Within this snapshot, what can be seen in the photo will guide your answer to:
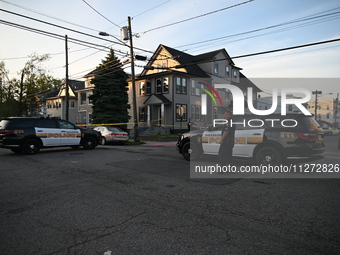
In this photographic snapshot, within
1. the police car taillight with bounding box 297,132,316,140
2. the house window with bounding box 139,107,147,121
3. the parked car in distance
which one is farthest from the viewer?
the house window with bounding box 139,107,147,121

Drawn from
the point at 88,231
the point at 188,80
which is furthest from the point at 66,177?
the point at 188,80

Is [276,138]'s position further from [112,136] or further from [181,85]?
[181,85]

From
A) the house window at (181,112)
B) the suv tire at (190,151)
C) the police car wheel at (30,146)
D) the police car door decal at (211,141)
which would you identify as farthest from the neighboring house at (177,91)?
the police car door decal at (211,141)

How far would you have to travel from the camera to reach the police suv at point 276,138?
7441 mm

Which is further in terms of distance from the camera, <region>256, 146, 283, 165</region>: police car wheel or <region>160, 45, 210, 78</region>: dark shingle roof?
<region>160, 45, 210, 78</region>: dark shingle roof

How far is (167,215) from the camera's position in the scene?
4.07 m

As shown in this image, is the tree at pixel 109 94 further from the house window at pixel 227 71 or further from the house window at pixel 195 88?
the house window at pixel 227 71

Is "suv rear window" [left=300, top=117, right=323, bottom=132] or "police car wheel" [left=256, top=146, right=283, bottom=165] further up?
"suv rear window" [left=300, top=117, right=323, bottom=132]

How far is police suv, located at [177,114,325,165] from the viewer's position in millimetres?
7441

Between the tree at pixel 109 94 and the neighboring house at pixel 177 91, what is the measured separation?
3317 mm

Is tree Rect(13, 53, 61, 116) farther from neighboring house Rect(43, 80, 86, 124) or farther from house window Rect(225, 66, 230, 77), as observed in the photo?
house window Rect(225, 66, 230, 77)

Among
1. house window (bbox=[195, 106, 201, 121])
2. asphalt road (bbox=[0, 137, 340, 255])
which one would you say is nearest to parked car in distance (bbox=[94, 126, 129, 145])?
asphalt road (bbox=[0, 137, 340, 255])

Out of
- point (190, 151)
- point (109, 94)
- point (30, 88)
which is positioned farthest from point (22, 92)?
point (190, 151)

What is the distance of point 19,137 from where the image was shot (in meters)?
11.6
